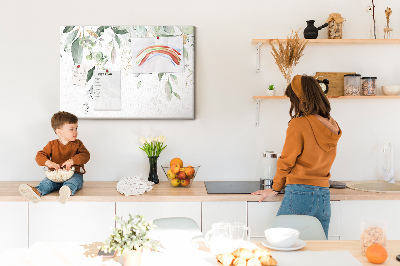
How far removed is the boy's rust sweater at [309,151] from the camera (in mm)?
2395

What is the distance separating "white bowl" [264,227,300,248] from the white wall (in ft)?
5.32

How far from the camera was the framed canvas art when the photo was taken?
10.5 ft

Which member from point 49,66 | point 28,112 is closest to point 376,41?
point 49,66

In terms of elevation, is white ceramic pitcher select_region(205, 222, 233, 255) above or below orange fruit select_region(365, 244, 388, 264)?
above

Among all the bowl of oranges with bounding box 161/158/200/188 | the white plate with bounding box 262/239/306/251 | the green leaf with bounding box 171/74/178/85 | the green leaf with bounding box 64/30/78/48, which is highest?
the green leaf with bounding box 64/30/78/48

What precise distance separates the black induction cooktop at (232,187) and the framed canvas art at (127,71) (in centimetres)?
61

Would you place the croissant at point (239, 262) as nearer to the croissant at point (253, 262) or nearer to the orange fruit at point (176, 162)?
the croissant at point (253, 262)

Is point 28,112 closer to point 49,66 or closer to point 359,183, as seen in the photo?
point 49,66

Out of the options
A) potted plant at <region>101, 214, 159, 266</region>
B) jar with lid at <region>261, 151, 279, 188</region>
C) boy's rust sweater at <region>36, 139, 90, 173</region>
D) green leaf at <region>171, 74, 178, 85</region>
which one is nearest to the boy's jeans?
boy's rust sweater at <region>36, 139, 90, 173</region>

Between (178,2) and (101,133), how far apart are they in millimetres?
1116

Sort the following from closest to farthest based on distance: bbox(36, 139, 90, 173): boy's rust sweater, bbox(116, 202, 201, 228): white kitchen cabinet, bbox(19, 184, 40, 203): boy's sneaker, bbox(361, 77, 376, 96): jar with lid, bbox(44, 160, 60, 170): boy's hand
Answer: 1. bbox(19, 184, 40, 203): boy's sneaker
2. bbox(116, 202, 201, 228): white kitchen cabinet
3. bbox(44, 160, 60, 170): boy's hand
4. bbox(36, 139, 90, 173): boy's rust sweater
5. bbox(361, 77, 376, 96): jar with lid

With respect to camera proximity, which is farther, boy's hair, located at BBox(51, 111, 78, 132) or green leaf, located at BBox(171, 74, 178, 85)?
green leaf, located at BBox(171, 74, 178, 85)

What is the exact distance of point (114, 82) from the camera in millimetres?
3209

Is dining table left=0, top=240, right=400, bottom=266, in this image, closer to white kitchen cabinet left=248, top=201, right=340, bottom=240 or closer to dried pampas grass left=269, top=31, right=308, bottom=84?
white kitchen cabinet left=248, top=201, right=340, bottom=240
